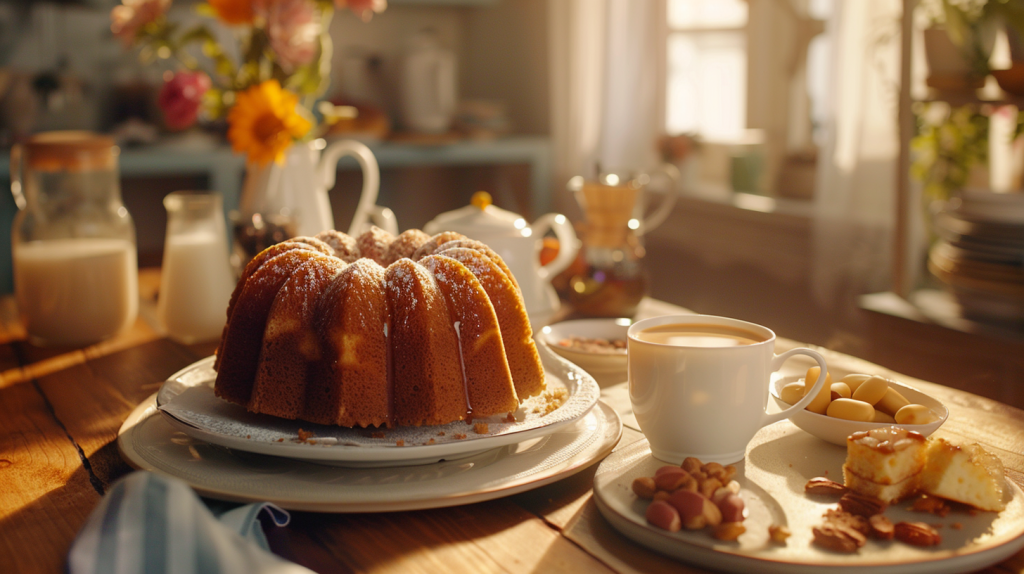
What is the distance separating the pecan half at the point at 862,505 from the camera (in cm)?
61

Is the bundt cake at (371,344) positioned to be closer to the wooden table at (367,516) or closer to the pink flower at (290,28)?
the wooden table at (367,516)

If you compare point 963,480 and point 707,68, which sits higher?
point 707,68

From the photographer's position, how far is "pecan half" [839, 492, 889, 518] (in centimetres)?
61

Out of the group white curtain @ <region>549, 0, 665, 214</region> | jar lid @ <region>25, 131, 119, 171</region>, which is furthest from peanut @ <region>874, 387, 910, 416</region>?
white curtain @ <region>549, 0, 665, 214</region>

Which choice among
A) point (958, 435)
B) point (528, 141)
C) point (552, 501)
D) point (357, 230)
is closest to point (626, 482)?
point (552, 501)

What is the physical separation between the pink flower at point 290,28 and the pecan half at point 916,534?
3.79ft

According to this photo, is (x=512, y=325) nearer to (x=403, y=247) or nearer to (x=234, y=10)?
(x=403, y=247)

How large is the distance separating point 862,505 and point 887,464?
37mm

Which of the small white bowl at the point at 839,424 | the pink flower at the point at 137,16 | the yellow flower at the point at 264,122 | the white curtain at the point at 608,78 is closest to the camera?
the small white bowl at the point at 839,424

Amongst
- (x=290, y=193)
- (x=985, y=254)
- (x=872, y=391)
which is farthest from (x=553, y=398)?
(x=985, y=254)

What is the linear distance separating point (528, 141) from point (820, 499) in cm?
301

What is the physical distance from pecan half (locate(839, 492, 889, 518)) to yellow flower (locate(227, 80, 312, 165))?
3.32 ft

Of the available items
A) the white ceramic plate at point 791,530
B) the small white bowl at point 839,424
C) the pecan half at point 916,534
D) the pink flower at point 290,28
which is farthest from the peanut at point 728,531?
the pink flower at point 290,28

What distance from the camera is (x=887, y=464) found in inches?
24.5
